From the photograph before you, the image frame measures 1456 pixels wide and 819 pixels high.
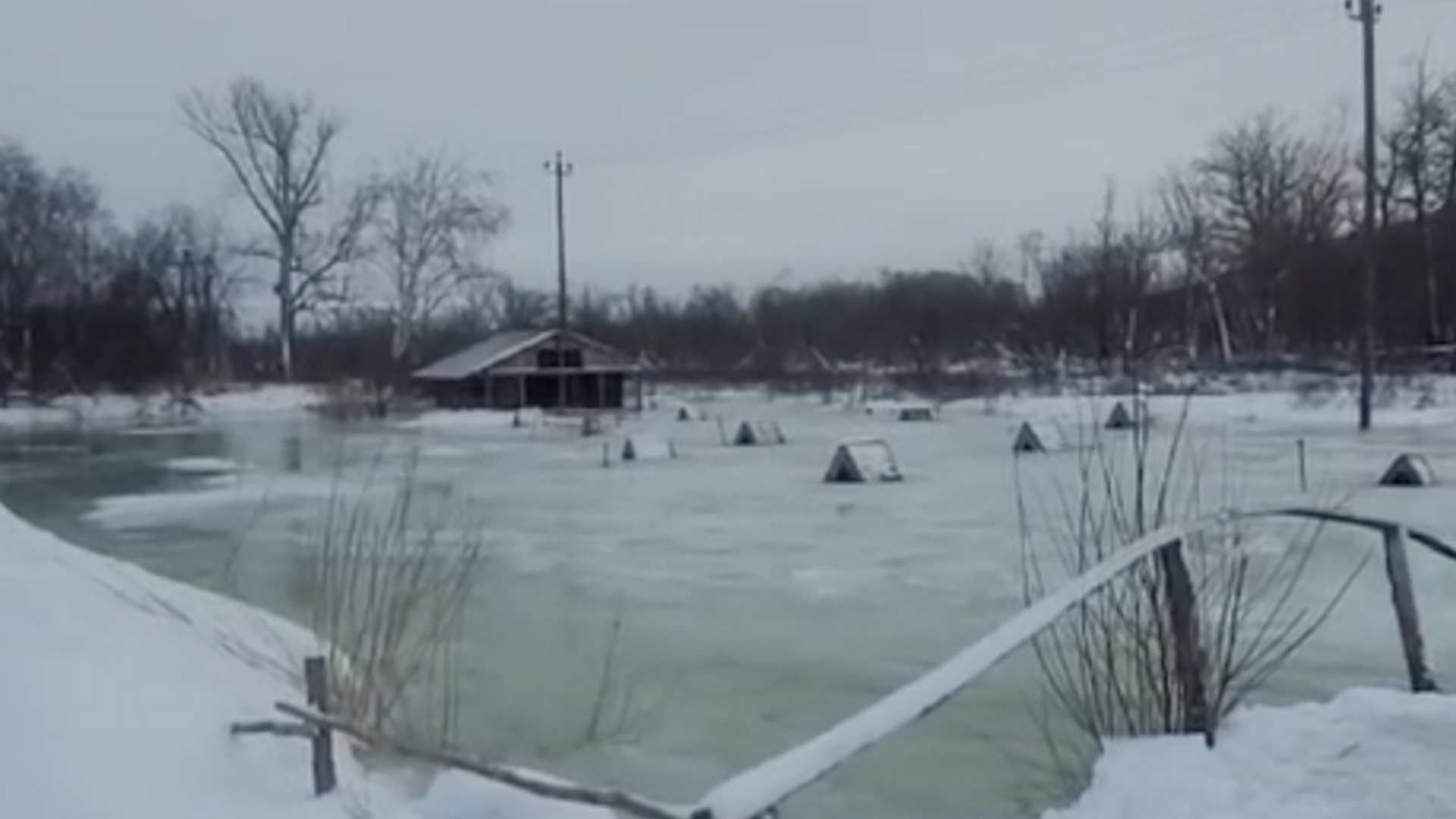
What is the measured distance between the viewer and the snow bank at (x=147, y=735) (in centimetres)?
455

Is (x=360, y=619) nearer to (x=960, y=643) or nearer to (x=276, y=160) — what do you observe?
(x=960, y=643)

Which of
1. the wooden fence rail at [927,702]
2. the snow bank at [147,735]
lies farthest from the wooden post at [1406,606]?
the snow bank at [147,735]

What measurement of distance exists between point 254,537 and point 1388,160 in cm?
5132

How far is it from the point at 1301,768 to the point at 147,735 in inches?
133

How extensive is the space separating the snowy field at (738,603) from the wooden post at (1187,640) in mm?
158

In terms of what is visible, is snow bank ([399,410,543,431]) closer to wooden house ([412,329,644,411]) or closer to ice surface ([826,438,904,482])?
wooden house ([412,329,644,411])

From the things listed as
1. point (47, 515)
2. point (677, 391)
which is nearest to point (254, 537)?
point (47, 515)

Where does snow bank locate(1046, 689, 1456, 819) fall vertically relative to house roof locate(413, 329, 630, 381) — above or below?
below

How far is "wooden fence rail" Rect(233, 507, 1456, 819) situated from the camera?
2699 mm

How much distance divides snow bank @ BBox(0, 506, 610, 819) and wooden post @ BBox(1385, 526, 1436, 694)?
2716 millimetres

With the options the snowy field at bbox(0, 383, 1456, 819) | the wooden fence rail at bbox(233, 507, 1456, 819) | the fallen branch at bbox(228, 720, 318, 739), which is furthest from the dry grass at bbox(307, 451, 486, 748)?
the wooden fence rail at bbox(233, 507, 1456, 819)

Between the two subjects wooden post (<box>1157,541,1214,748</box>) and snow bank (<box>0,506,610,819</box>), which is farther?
wooden post (<box>1157,541,1214,748</box>)

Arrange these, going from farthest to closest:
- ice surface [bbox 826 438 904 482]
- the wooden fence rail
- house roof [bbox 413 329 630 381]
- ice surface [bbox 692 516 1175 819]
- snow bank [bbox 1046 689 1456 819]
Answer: house roof [bbox 413 329 630 381], ice surface [bbox 826 438 904 482], snow bank [bbox 1046 689 1456 819], the wooden fence rail, ice surface [bbox 692 516 1175 819]

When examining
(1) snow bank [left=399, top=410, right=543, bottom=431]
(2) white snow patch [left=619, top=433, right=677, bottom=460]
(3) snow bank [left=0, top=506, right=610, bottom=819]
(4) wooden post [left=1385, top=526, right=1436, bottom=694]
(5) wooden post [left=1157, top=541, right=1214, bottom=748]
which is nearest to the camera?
(3) snow bank [left=0, top=506, right=610, bottom=819]
